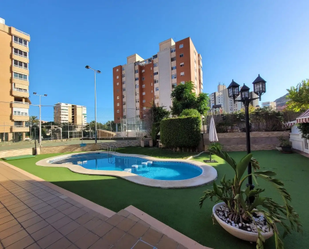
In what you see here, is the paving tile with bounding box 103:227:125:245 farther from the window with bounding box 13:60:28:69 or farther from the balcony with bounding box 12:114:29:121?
the window with bounding box 13:60:28:69

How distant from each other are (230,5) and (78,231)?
1247 cm

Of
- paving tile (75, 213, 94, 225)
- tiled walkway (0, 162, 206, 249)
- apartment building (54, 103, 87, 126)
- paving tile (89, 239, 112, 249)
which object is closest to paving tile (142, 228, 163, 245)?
tiled walkway (0, 162, 206, 249)

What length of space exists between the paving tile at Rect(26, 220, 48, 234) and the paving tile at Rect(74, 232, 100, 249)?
1.07 metres

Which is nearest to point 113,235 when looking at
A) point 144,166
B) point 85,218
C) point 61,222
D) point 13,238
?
point 85,218

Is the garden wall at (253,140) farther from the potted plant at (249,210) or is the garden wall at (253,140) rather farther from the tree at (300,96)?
Result: the potted plant at (249,210)

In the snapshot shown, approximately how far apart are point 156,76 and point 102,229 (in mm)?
42588

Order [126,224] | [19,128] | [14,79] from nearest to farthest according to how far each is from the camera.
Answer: [126,224]
[19,128]
[14,79]

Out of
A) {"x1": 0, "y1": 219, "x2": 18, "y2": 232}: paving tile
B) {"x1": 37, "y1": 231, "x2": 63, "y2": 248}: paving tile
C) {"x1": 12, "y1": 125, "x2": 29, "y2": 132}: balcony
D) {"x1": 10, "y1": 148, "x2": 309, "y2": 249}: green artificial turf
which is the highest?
{"x1": 12, "y1": 125, "x2": 29, "y2": 132}: balcony

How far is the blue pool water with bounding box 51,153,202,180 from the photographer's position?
7.75 meters

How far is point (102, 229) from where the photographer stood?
2.52m

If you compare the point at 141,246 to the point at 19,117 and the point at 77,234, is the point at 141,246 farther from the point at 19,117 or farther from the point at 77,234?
the point at 19,117

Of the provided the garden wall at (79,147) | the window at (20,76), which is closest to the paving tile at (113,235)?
the garden wall at (79,147)

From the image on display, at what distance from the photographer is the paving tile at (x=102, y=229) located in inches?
95.1

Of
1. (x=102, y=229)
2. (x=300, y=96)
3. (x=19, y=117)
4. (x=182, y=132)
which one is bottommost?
(x=102, y=229)
